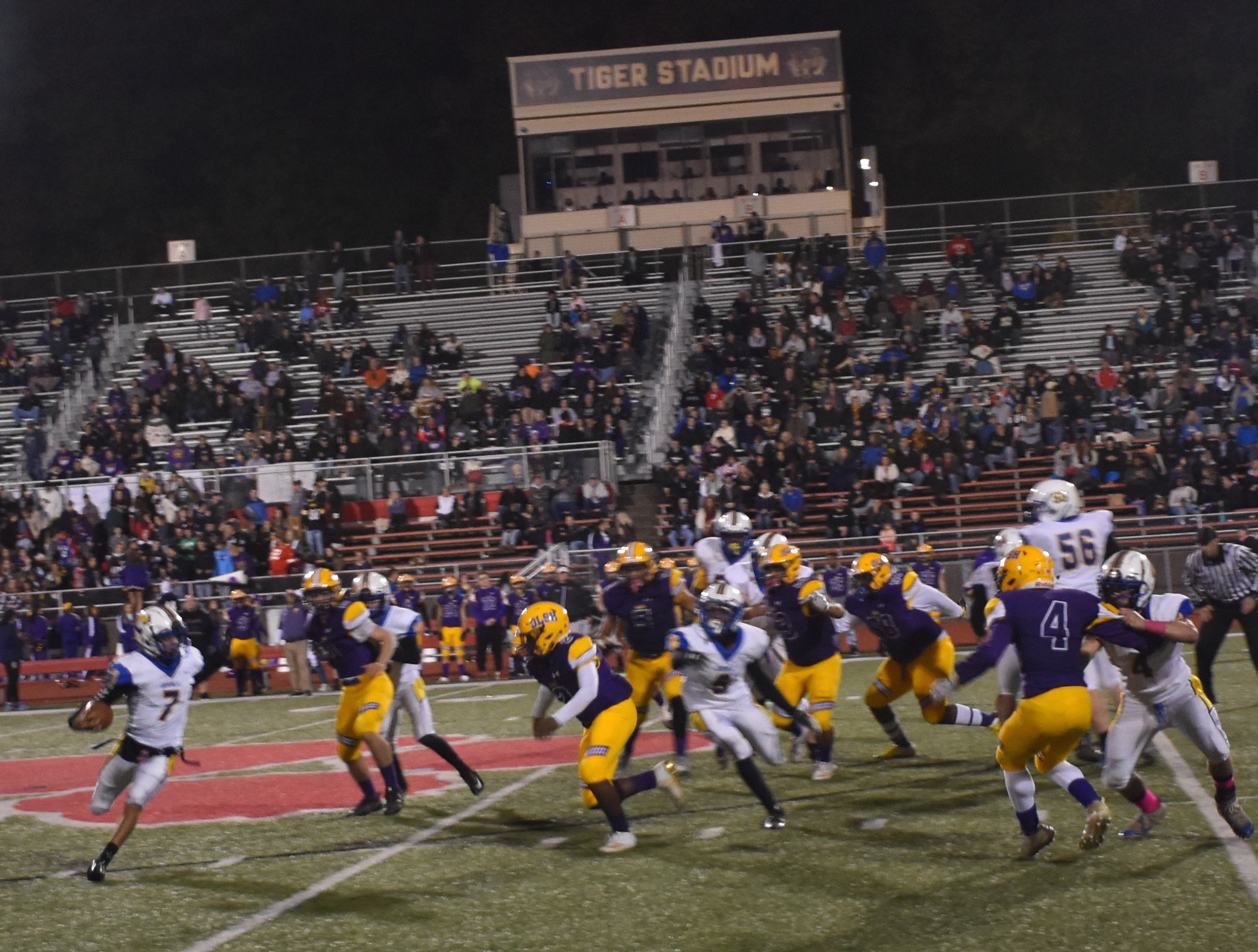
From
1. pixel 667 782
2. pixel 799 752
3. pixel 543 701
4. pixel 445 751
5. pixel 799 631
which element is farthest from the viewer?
pixel 799 752

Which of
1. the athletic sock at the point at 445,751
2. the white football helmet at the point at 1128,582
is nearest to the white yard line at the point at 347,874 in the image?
the athletic sock at the point at 445,751

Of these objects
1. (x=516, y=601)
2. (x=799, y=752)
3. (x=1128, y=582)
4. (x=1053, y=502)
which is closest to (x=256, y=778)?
(x=799, y=752)

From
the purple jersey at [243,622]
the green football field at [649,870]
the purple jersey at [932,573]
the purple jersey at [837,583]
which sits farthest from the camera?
the purple jersey at [243,622]

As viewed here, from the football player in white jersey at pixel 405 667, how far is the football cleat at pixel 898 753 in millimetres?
2751

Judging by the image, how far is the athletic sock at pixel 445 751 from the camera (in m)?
9.53

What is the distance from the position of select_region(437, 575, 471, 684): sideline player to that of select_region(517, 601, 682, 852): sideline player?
1170 cm

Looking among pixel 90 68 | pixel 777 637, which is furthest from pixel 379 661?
pixel 90 68

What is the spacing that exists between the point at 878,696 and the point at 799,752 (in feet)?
2.60

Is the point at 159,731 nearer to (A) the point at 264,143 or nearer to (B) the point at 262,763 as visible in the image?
(B) the point at 262,763

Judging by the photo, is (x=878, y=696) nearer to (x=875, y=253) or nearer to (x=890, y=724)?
(x=890, y=724)

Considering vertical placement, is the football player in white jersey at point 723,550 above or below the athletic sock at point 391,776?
above

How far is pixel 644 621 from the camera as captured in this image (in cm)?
1002

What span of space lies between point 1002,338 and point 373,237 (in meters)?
28.7

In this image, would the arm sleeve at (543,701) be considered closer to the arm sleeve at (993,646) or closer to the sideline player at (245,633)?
the arm sleeve at (993,646)
